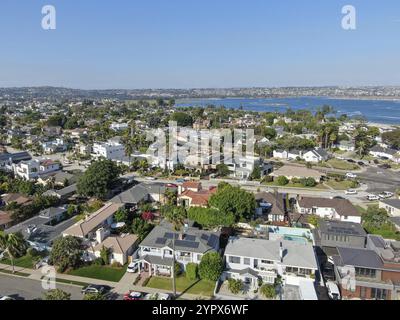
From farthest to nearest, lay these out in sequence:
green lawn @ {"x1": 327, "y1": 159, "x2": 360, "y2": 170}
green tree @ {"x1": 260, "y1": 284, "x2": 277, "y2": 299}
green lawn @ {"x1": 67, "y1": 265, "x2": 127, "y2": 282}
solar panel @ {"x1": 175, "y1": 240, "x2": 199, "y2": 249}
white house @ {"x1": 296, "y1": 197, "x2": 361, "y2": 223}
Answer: green lawn @ {"x1": 327, "y1": 159, "x2": 360, "y2": 170} → white house @ {"x1": 296, "y1": 197, "x2": 361, "y2": 223} → solar panel @ {"x1": 175, "y1": 240, "x2": 199, "y2": 249} → green lawn @ {"x1": 67, "y1": 265, "x2": 127, "y2": 282} → green tree @ {"x1": 260, "y1": 284, "x2": 277, "y2": 299}

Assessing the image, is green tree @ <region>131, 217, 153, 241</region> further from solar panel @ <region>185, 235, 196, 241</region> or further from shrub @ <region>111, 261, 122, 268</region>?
solar panel @ <region>185, 235, 196, 241</region>

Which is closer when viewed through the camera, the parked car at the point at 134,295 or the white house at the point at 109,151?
the parked car at the point at 134,295

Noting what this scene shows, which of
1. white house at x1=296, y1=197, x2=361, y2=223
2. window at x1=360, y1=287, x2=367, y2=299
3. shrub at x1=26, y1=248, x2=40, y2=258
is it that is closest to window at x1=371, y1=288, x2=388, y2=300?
window at x1=360, y1=287, x2=367, y2=299

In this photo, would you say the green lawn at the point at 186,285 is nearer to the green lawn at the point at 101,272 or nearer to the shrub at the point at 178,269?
the shrub at the point at 178,269

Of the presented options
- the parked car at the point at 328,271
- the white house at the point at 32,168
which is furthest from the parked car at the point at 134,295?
the white house at the point at 32,168
